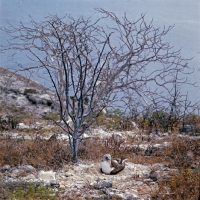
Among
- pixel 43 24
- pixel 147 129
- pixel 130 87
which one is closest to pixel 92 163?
pixel 130 87

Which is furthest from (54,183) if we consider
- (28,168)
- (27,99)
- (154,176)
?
(27,99)

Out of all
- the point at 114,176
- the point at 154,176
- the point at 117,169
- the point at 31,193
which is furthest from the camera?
Answer: the point at 117,169

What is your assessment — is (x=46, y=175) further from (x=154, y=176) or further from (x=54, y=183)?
(x=154, y=176)

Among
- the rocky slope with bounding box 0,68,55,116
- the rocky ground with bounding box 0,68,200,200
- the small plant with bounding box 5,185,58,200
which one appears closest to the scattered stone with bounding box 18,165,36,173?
the rocky ground with bounding box 0,68,200,200

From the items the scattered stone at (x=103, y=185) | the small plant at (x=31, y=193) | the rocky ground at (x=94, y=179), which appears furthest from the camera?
the scattered stone at (x=103, y=185)

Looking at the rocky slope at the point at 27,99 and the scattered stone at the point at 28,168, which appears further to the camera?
the rocky slope at the point at 27,99

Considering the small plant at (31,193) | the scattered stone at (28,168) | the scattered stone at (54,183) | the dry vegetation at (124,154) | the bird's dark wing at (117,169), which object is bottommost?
the small plant at (31,193)

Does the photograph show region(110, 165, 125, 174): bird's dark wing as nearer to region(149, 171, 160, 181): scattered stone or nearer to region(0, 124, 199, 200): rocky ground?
region(0, 124, 199, 200): rocky ground

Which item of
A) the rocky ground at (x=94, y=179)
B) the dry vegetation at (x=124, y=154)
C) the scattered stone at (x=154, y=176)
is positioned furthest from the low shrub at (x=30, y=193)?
the scattered stone at (x=154, y=176)

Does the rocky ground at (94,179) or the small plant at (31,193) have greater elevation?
the rocky ground at (94,179)

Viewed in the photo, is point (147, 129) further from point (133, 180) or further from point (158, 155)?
point (133, 180)

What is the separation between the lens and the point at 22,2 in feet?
28.9

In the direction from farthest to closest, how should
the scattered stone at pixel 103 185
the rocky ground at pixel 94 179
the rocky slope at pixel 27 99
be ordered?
1. the rocky slope at pixel 27 99
2. the scattered stone at pixel 103 185
3. the rocky ground at pixel 94 179

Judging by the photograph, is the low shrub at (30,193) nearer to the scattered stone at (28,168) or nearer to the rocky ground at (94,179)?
the rocky ground at (94,179)
